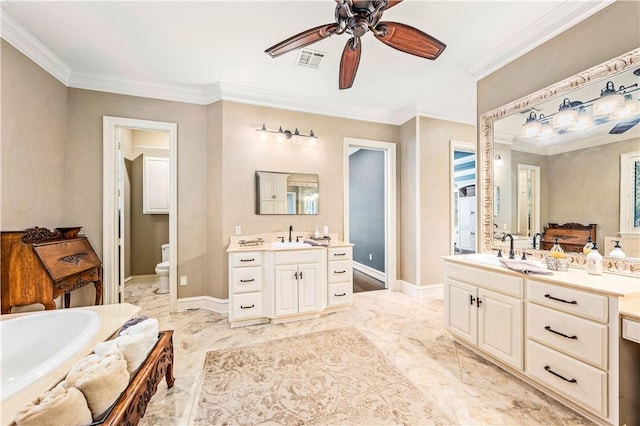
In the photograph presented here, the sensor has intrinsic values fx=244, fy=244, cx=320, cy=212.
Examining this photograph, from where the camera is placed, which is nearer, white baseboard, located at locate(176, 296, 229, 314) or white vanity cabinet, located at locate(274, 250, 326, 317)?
white vanity cabinet, located at locate(274, 250, 326, 317)

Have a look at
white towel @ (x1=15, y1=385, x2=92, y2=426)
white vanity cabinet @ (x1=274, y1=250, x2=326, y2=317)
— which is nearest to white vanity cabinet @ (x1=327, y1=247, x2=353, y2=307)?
white vanity cabinet @ (x1=274, y1=250, x2=326, y2=317)

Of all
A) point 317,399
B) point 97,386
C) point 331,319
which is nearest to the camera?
point 97,386

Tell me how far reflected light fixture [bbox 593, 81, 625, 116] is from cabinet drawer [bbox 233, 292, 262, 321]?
335cm

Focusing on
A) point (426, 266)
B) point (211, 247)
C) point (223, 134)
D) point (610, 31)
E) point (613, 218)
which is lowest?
point (426, 266)

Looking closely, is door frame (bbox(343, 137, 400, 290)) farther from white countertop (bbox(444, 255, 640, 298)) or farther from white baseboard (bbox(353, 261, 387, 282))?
white countertop (bbox(444, 255, 640, 298))

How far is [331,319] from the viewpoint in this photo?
2.94 m

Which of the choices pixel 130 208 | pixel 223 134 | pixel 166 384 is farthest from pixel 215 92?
pixel 166 384

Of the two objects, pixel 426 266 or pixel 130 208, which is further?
pixel 130 208

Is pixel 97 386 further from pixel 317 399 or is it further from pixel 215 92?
pixel 215 92

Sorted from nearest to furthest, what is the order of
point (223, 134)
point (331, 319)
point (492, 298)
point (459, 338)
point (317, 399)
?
point (317, 399) < point (492, 298) < point (459, 338) < point (331, 319) < point (223, 134)

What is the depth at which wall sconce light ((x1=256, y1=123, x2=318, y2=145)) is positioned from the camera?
3.28 meters

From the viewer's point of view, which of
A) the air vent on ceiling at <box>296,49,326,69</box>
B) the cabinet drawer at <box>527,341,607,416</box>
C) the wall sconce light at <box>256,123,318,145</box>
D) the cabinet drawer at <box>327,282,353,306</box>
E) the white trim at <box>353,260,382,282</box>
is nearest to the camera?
the cabinet drawer at <box>527,341,607,416</box>

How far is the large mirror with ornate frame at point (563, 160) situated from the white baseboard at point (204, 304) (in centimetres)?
311

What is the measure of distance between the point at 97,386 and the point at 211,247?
2.31 m
